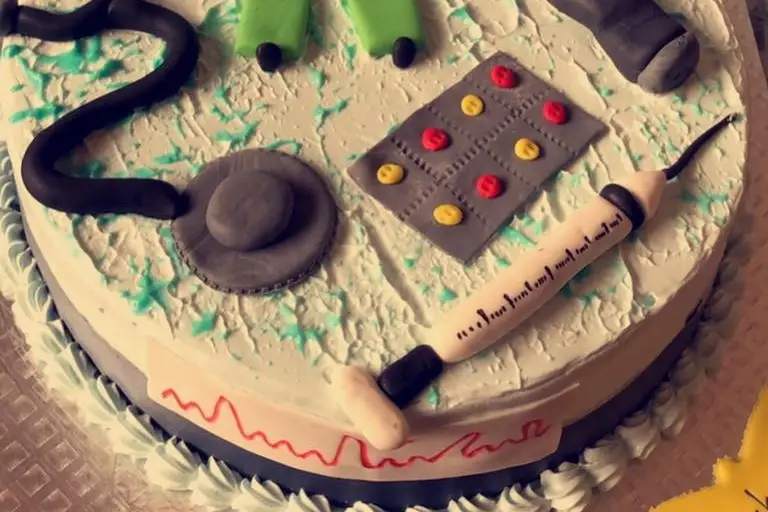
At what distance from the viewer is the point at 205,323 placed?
122 cm

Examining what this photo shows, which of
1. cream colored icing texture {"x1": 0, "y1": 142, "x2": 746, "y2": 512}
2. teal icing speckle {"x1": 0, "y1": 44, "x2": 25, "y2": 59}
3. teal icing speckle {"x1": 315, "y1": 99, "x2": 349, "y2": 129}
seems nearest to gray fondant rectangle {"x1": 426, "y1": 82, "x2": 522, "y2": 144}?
teal icing speckle {"x1": 315, "y1": 99, "x2": 349, "y2": 129}

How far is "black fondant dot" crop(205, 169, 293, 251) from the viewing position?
4.01ft

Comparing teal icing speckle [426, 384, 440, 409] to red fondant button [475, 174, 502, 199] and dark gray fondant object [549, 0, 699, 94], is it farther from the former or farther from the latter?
dark gray fondant object [549, 0, 699, 94]

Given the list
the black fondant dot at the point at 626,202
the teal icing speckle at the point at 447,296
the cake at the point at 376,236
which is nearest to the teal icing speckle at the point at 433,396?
the cake at the point at 376,236

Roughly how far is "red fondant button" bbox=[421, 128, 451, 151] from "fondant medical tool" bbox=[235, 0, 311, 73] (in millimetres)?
224

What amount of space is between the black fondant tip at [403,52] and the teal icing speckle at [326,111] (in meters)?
0.09

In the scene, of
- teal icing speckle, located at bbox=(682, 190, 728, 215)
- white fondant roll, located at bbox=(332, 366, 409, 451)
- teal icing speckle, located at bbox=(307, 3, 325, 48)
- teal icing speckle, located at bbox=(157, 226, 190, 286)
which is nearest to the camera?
white fondant roll, located at bbox=(332, 366, 409, 451)

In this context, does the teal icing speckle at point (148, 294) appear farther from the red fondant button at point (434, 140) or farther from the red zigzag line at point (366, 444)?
the red fondant button at point (434, 140)

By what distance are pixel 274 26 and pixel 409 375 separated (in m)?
0.53

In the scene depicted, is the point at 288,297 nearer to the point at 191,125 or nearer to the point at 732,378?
the point at 191,125

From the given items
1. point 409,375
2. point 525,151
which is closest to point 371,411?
point 409,375

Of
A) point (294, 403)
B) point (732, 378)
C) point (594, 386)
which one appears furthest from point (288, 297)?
point (732, 378)

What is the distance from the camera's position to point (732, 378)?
5.23ft

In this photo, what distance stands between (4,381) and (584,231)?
87cm
